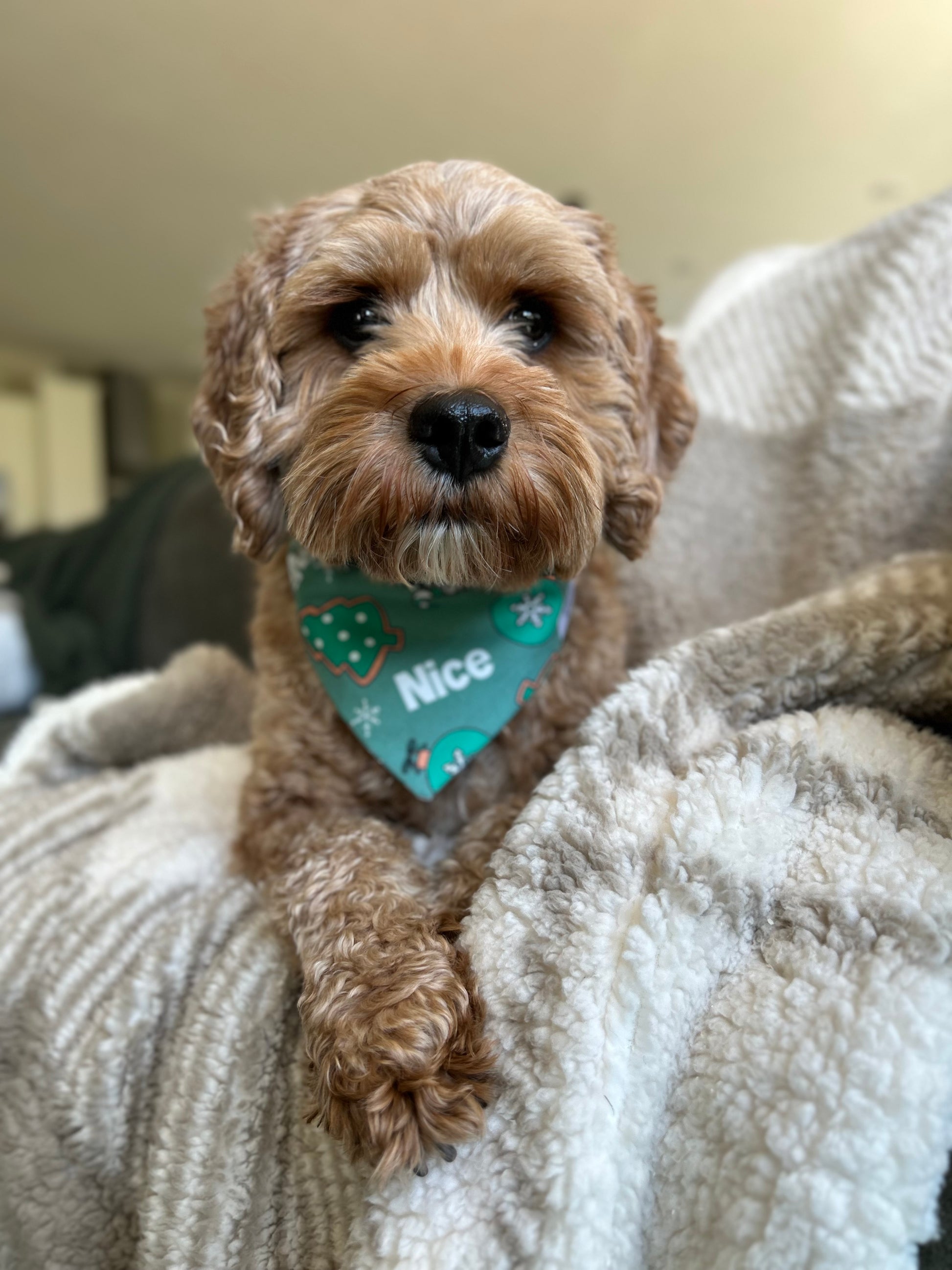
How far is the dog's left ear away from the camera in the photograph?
1.01 m

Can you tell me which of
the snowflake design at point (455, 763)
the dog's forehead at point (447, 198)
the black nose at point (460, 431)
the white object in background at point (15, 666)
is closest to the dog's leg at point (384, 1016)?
the snowflake design at point (455, 763)

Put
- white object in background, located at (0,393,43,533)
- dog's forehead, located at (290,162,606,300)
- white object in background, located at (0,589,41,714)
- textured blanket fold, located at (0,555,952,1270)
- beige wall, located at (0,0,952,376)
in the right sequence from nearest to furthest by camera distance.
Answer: textured blanket fold, located at (0,555,952,1270) < dog's forehead, located at (290,162,606,300) < white object in background, located at (0,589,41,714) < beige wall, located at (0,0,952,376) < white object in background, located at (0,393,43,533)

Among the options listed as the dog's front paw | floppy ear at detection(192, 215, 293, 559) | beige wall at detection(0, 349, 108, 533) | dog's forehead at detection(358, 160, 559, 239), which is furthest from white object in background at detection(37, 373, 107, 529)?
the dog's front paw

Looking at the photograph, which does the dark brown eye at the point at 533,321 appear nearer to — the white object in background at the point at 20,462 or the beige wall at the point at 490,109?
the beige wall at the point at 490,109

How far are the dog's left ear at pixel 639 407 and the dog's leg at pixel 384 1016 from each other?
51 centimetres

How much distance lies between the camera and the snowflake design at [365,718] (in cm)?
98

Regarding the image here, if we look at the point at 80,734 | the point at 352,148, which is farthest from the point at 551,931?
the point at 352,148

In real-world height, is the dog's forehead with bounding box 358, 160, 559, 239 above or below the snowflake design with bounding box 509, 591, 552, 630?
above

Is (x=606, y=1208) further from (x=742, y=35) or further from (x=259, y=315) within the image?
(x=742, y=35)

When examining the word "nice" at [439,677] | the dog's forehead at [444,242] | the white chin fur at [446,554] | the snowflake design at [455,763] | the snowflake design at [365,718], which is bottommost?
the snowflake design at [455,763]

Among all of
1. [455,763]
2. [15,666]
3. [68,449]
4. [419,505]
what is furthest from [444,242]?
[68,449]

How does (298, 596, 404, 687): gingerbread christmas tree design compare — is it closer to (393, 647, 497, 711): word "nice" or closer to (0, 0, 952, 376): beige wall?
(393, 647, 497, 711): word "nice"

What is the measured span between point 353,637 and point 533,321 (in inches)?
17.9

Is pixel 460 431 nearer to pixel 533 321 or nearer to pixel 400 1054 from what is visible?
pixel 533 321
